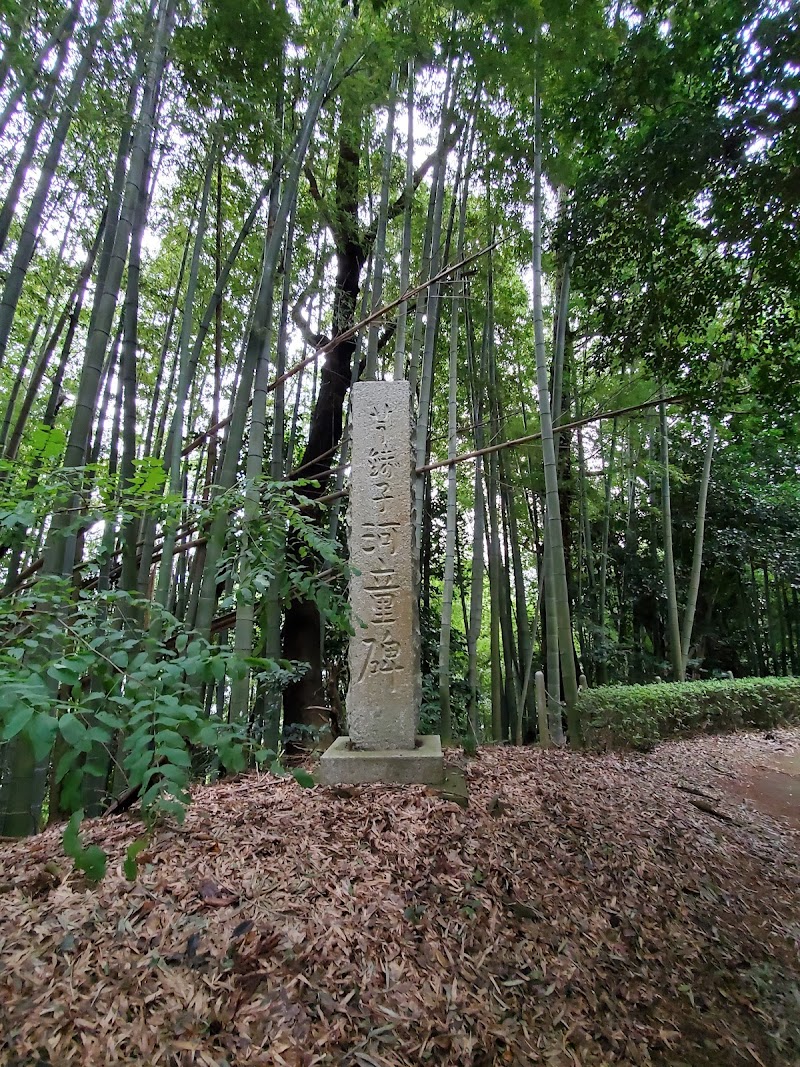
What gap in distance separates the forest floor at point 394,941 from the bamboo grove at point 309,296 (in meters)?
0.39

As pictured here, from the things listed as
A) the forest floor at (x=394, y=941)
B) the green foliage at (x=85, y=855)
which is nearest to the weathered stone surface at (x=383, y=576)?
the forest floor at (x=394, y=941)

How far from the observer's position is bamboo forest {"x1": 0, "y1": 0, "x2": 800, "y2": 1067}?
4.36 feet

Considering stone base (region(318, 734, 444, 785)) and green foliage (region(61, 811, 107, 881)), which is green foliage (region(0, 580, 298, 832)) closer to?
green foliage (region(61, 811, 107, 881))

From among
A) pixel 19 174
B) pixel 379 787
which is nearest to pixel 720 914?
pixel 379 787

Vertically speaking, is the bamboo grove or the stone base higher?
the bamboo grove

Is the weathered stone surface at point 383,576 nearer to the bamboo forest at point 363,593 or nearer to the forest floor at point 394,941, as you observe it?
the bamboo forest at point 363,593

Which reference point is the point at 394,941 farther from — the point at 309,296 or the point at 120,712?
the point at 309,296

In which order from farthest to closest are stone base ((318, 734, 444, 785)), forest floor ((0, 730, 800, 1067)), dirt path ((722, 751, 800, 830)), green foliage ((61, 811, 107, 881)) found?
dirt path ((722, 751, 800, 830))
stone base ((318, 734, 444, 785))
forest floor ((0, 730, 800, 1067))
green foliage ((61, 811, 107, 881))

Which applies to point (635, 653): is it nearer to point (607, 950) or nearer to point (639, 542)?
point (639, 542)

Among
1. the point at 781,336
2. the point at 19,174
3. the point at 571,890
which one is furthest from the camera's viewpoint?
the point at 781,336

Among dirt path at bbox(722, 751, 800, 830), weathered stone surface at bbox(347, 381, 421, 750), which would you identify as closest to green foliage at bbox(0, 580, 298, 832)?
weathered stone surface at bbox(347, 381, 421, 750)

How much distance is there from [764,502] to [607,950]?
28.2 feet

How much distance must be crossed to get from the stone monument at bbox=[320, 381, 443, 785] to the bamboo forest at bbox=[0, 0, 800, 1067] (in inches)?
1.0

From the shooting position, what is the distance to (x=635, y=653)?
8.33 metres
